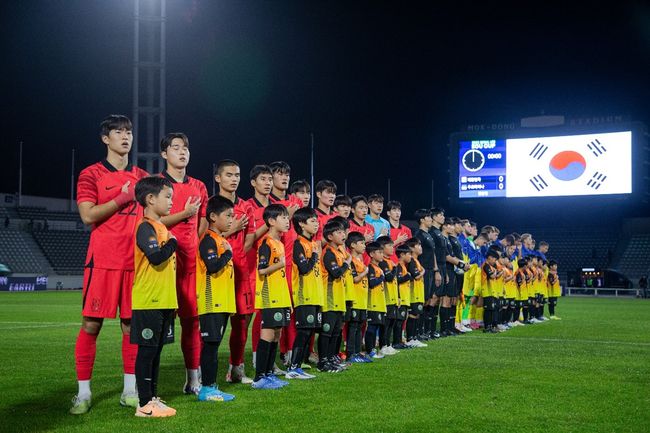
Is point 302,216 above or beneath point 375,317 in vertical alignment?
above

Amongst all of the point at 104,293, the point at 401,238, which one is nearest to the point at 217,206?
the point at 104,293

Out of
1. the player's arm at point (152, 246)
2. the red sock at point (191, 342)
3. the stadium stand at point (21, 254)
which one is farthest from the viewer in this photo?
the stadium stand at point (21, 254)

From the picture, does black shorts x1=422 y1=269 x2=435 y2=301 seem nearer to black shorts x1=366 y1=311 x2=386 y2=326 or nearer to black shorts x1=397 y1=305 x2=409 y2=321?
black shorts x1=397 y1=305 x2=409 y2=321

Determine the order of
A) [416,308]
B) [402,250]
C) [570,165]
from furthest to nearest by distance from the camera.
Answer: [570,165], [416,308], [402,250]

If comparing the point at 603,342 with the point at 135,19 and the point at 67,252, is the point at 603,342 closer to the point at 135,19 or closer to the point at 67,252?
the point at 135,19

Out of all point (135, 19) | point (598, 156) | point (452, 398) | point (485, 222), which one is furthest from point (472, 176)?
point (452, 398)

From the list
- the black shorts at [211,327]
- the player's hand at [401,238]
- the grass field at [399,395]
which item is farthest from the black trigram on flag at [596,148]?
the black shorts at [211,327]

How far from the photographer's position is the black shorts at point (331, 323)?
8.45m

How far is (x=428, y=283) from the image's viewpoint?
12.5 meters

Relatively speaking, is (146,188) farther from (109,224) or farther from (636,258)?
(636,258)

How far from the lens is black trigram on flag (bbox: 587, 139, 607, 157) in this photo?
3600 centimetres

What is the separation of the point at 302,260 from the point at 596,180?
3115 cm

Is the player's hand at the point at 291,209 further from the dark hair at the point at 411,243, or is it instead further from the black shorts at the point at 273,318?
the dark hair at the point at 411,243

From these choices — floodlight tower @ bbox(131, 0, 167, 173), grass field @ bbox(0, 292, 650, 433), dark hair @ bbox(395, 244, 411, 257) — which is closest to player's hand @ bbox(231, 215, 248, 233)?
grass field @ bbox(0, 292, 650, 433)
